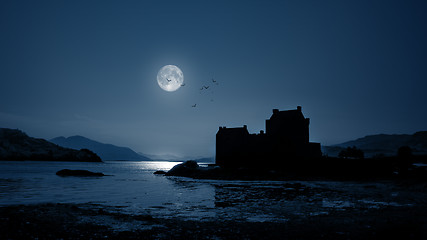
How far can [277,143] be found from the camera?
203ft

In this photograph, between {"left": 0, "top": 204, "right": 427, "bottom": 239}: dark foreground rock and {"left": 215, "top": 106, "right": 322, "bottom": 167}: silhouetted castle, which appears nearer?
{"left": 0, "top": 204, "right": 427, "bottom": 239}: dark foreground rock

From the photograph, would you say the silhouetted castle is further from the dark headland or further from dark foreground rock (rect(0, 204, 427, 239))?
dark foreground rock (rect(0, 204, 427, 239))

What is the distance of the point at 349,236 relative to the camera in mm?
9164

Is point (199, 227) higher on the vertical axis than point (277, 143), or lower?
lower

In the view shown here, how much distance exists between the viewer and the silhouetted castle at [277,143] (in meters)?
59.4

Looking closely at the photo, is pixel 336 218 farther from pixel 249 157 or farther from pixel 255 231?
pixel 249 157

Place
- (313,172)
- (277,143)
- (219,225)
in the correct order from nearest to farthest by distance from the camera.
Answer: (219,225) → (313,172) → (277,143)

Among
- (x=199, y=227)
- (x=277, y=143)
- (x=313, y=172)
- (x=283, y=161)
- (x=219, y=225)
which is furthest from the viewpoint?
(x=277, y=143)

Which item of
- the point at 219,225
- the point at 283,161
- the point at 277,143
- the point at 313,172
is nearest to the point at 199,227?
the point at 219,225

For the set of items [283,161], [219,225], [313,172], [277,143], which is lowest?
[219,225]

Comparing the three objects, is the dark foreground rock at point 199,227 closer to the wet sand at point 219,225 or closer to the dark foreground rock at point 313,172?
the wet sand at point 219,225

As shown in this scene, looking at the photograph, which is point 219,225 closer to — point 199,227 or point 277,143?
point 199,227

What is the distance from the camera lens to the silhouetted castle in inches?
2340

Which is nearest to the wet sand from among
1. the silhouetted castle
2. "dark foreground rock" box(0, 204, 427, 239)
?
"dark foreground rock" box(0, 204, 427, 239)
